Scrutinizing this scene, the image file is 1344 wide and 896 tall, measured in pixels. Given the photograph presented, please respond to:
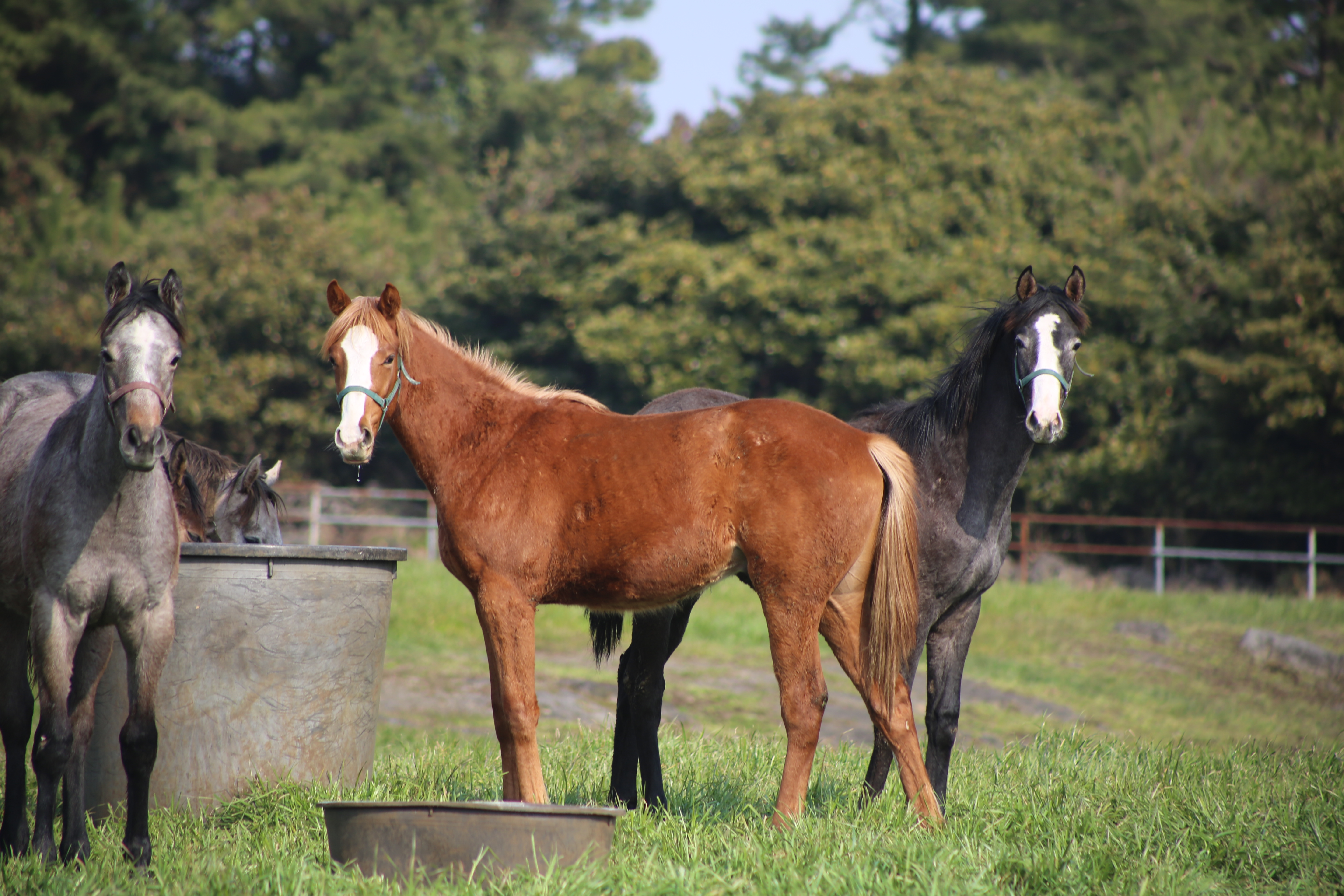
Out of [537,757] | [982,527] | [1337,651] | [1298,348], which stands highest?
[1298,348]

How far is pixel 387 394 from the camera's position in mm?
4426

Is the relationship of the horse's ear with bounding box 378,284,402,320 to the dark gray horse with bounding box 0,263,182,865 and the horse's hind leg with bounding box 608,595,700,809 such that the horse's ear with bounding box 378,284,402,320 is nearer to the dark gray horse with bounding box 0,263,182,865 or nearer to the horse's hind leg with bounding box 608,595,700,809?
the dark gray horse with bounding box 0,263,182,865

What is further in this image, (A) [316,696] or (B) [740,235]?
(B) [740,235]

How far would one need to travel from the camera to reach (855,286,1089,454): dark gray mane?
537cm

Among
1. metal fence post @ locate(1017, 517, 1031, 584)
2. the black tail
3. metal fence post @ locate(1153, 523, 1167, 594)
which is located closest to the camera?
the black tail

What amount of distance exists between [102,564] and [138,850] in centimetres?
112

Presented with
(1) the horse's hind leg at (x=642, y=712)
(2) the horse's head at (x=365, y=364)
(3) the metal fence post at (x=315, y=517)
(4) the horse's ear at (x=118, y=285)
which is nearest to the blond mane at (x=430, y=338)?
(2) the horse's head at (x=365, y=364)

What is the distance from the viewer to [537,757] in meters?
4.30

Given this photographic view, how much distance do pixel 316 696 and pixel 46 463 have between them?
4.96ft

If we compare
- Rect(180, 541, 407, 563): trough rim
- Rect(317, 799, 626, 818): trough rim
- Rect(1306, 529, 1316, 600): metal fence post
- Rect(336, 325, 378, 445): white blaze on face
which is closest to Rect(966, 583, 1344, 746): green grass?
Rect(1306, 529, 1316, 600): metal fence post

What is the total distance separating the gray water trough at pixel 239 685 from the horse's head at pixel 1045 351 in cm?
298

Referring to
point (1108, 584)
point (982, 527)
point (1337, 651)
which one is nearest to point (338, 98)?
point (1108, 584)

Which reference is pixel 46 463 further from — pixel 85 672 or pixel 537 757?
pixel 537 757

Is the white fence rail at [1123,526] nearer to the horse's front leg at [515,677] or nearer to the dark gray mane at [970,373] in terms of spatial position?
the dark gray mane at [970,373]
